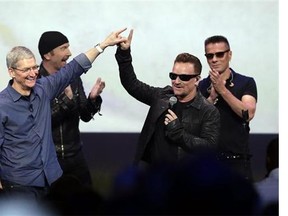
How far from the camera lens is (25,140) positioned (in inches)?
116

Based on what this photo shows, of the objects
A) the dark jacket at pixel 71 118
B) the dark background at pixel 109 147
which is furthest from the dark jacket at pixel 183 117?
the dark background at pixel 109 147

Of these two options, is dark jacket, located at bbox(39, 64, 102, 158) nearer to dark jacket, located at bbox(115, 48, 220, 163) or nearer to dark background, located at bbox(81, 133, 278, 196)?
dark jacket, located at bbox(115, 48, 220, 163)

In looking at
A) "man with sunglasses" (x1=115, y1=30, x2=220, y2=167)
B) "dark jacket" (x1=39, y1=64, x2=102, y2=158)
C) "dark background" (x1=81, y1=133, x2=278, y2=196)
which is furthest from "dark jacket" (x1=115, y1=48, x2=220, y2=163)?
"dark background" (x1=81, y1=133, x2=278, y2=196)

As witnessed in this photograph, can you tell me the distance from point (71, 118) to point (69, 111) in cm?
8

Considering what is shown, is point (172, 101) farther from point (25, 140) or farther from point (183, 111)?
point (25, 140)

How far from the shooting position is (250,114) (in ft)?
11.0

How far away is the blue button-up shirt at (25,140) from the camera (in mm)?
2934

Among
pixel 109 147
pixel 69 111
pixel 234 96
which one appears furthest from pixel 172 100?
pixel 109 147

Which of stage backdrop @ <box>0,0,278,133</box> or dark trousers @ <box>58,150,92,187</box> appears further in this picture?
stage backdrop @ <box>0,0,278,133</box>

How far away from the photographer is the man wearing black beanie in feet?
11.3

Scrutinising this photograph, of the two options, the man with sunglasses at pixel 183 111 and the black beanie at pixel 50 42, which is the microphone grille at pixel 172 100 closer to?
the man with sunglasses at pixel 183 111

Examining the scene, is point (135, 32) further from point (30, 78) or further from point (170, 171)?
point (170, 171)

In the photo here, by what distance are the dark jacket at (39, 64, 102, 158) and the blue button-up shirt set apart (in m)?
0.39
